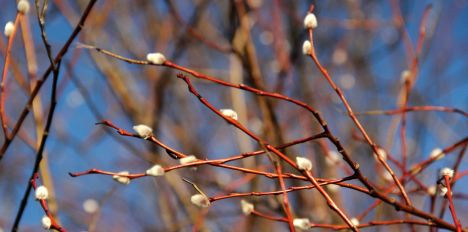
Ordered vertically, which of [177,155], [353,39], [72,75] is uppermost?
[353,39]

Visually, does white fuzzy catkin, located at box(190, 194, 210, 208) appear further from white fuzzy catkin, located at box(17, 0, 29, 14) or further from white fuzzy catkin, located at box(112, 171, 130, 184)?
white fuzzy catkin, located at box(17, 0, 29, 14)

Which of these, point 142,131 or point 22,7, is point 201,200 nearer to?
point 142,131

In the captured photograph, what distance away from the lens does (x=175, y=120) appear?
2975 millimetres

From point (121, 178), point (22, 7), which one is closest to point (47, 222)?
point (121, 178)

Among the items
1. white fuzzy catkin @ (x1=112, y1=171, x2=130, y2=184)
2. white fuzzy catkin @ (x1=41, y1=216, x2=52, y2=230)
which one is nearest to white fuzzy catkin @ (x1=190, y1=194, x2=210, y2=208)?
white fuzzy catkin @ (x1=112, y1=171, x2=130, y2=184)

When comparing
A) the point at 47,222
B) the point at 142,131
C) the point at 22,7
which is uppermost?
the point at 22,7

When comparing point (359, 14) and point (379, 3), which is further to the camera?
point (379, 3)

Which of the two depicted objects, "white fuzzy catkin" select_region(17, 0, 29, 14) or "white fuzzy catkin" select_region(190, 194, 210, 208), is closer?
"white fuzzy catkin" select_region(190, 194, 210, 208)

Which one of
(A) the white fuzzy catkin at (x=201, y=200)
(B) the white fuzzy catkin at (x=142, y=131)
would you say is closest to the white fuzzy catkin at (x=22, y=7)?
(B) the white fuzzy catkin at (x=142, y=131)

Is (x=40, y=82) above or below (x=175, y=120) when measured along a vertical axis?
below

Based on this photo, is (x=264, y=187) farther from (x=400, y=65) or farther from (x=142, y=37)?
(x=400, y=65)

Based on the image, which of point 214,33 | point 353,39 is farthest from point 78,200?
point 353,39

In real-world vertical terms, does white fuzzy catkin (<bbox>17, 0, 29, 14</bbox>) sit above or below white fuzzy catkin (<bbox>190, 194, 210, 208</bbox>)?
above

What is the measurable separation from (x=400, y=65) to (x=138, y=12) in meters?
1.80
